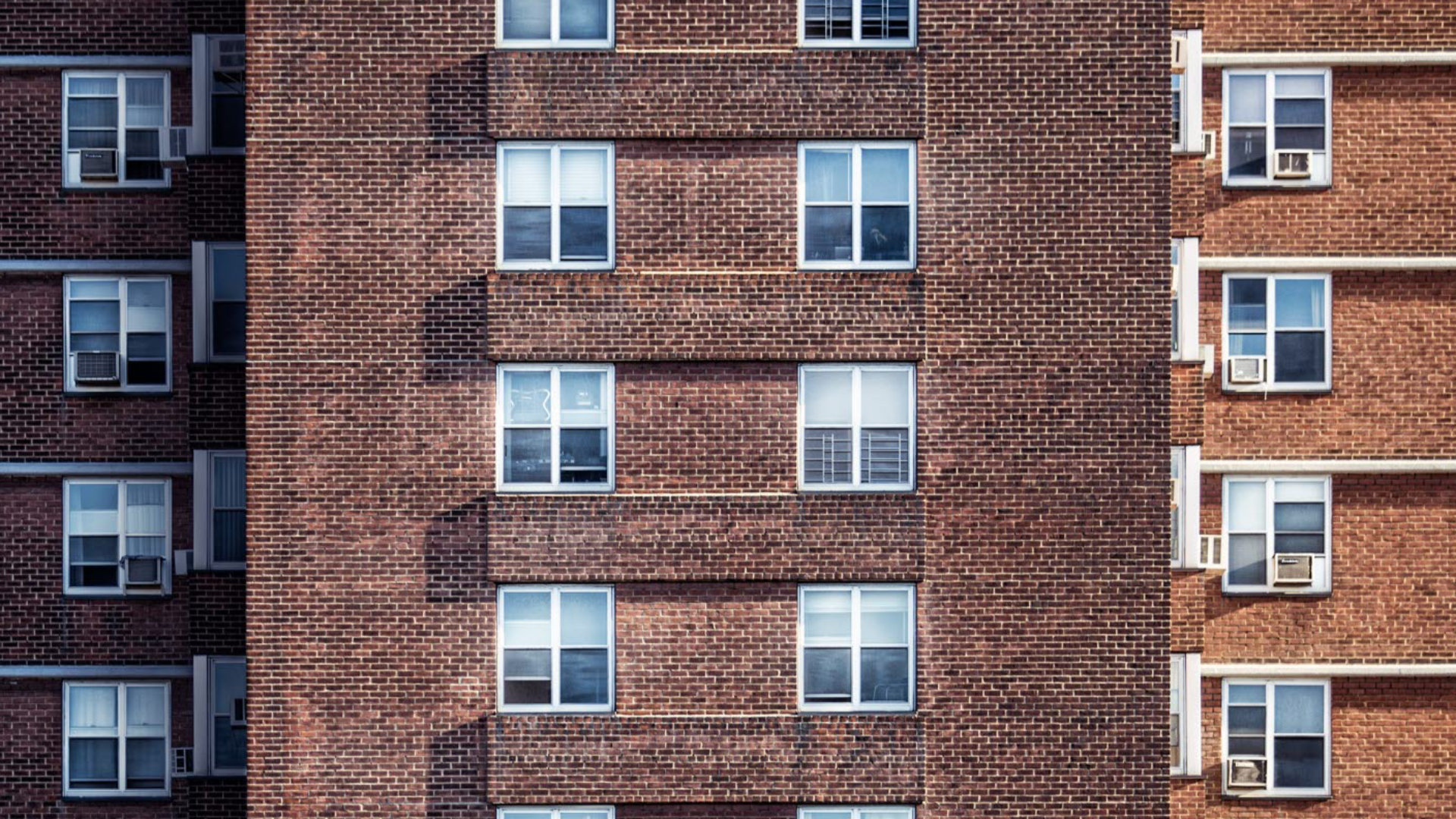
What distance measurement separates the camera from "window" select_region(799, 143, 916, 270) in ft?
53.5

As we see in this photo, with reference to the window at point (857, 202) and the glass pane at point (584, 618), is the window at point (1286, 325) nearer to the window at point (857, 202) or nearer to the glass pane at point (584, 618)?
the window at point (857, 202)

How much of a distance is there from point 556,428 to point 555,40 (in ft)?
15.3

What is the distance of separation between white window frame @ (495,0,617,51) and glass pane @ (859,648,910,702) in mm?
7948

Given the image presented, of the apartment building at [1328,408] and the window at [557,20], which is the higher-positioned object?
the window at [557,20]

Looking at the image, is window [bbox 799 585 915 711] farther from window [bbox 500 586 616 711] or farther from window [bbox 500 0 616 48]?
window [bbox 500 0 616 48]

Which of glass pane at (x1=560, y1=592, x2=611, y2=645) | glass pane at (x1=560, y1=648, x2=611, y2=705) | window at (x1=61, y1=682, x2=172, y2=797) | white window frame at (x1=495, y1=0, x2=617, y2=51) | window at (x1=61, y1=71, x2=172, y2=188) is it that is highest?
white window frame at (x1=495, y1=0, x2=617, y2=51)

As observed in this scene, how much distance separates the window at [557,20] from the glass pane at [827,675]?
7.82 meters

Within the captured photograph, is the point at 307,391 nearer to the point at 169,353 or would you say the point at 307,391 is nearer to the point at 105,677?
the point at 169,353

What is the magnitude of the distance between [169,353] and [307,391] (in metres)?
3.36

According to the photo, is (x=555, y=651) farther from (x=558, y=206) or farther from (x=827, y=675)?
(x=558, y=206)

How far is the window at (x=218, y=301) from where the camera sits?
17781 millimetres

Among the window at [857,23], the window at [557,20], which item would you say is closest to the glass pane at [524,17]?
the window at [557,20]

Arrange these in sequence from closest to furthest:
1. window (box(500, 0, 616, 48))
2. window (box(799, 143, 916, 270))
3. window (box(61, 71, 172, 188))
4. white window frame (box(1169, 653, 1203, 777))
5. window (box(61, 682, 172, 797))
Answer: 1. window (box(799, 143, 916, 270))
2. window (box(500, 0, 616, 48))
3. white window frame (box(1169, 653, 1203, 777))
4. window (box(61, 682, 172, 797))
5. window (box(61, 71, 172, 188))

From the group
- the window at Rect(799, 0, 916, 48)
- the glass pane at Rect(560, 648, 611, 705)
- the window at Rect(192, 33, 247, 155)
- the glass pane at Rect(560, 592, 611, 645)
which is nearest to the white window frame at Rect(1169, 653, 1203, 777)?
the glass pane at Rect(560, 648, 611, 705)
